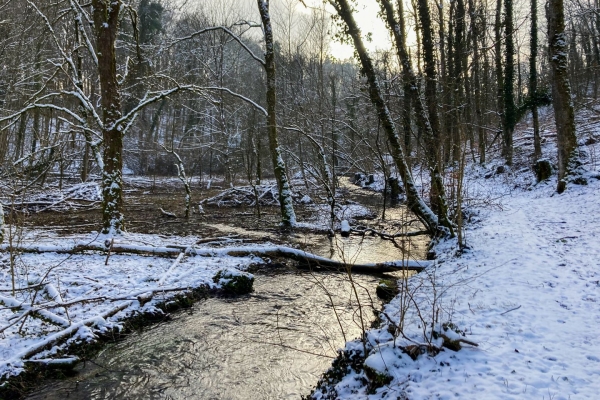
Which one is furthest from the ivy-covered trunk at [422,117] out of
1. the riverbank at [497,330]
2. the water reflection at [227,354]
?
the water reflection at [227,354]

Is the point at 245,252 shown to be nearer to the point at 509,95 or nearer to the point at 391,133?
the point at 391,133

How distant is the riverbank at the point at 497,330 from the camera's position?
3588 mm

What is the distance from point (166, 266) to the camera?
8172 millimetres

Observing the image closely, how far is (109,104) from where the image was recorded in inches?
374

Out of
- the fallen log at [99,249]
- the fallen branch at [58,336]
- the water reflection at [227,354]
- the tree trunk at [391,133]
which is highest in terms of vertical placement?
the tree trunk at [391,133]

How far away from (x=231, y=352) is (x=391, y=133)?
6974 mm

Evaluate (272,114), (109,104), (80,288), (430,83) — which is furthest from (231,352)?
(272,114)

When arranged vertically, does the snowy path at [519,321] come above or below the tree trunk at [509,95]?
below

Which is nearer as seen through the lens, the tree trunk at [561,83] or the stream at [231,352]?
the stream at [231,352]

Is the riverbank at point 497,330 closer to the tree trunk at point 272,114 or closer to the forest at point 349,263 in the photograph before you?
the forest at point 349,263

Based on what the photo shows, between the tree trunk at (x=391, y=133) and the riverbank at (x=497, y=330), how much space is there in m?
1.64

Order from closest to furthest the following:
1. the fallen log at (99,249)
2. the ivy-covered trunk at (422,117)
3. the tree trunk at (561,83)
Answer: the fallen log at (99,249)
the ivy-covered trunk at (422,117)
the tree trunk at (561,83)

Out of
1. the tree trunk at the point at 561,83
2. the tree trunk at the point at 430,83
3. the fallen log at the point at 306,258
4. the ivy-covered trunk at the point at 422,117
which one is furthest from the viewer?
the tree trunk at the point at 561,83

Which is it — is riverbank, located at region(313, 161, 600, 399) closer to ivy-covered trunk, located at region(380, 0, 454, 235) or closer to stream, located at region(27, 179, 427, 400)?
stream, located at region(27, 179, 427, 400)
